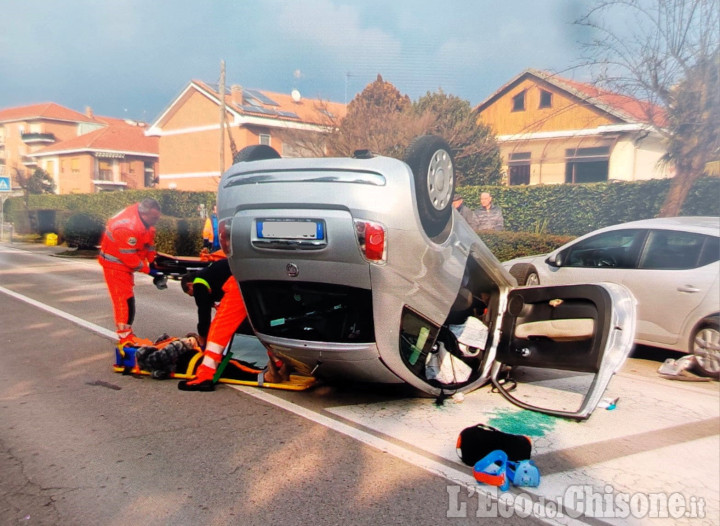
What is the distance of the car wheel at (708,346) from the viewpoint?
4512mm

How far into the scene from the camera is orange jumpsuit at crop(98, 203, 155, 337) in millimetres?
4992

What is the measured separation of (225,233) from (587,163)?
3.69 metres

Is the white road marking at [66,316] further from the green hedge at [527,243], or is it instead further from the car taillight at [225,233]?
the green hedge at [527,243]

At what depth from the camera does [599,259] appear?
5578 mm

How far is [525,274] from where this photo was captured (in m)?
5.67

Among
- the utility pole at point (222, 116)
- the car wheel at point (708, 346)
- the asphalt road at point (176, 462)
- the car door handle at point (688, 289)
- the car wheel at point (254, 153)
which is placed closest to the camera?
the asphalt road at point (176, 462)

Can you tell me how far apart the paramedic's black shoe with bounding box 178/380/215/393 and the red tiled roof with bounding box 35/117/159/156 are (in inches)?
318

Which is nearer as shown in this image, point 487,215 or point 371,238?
point 371,238

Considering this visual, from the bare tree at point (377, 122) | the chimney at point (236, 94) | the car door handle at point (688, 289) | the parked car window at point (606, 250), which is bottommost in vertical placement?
the car door handle at point (688, 289)

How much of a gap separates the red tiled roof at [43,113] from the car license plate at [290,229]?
25.9 ft

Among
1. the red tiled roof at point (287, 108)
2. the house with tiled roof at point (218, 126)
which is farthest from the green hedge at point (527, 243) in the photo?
the house with tiled roof at point (218, 126)

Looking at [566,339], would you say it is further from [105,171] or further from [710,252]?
[105,171]

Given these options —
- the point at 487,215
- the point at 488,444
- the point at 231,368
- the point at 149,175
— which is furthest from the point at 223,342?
the point at 149,175

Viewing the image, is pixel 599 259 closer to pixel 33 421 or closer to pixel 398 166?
pixel 398 166
